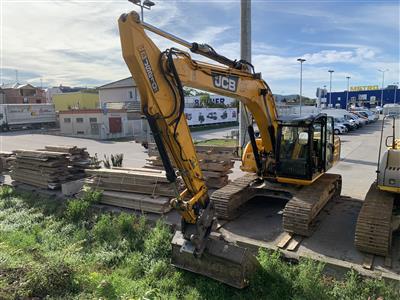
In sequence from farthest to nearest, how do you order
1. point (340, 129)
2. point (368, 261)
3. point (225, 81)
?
point (340, 129), point (225, 81), point (368, 261)

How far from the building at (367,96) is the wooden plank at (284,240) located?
2957 inches

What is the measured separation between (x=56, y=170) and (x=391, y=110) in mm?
10632

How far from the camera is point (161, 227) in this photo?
308 inches

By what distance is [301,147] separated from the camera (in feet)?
27.8

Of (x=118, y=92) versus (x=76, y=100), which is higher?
(x=118, y=92)

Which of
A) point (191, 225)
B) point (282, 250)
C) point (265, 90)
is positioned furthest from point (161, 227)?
point (265, 90)

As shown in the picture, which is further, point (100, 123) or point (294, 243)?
point (100, 123)

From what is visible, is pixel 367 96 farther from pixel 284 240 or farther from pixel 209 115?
pixel 284 240

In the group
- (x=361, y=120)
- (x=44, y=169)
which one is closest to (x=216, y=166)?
(x=44, y=169)

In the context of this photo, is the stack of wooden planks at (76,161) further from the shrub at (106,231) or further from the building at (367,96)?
the building at (367,96)

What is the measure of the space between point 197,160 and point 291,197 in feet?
12.6

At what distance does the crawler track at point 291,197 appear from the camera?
23.5 ft

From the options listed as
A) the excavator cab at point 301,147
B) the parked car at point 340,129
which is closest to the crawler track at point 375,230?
the excavator cab at point 301,147

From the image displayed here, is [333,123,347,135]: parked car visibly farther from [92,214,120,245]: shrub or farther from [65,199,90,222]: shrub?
[92,214,120,245]: shrub
